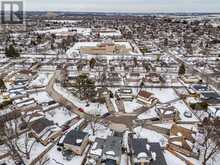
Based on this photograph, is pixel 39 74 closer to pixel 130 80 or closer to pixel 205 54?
pixel 130 80

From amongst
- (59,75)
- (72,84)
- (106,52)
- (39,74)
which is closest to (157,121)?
(72,84)

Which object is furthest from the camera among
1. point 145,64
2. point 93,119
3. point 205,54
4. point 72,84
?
point 205,54

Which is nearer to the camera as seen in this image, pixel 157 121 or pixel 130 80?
pixel 157 121

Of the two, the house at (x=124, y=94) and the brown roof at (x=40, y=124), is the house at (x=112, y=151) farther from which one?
the house at (x=124, y=94)

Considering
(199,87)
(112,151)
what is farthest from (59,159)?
(199,87)

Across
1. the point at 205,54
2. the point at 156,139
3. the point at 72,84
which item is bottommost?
the point at 156,139

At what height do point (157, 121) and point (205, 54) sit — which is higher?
point (205, 54)

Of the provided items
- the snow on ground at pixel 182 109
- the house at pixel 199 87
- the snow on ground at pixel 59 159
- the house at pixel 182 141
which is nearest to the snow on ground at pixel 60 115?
the snow on ground at pixel 59 159
